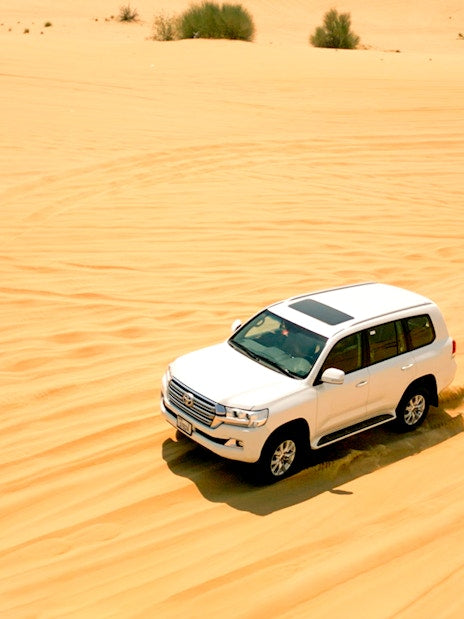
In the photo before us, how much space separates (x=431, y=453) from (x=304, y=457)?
1.35 m

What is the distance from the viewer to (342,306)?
28.9ft

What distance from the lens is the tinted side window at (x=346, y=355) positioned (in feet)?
26.7

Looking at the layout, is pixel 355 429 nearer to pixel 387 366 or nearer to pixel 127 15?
pixel 387 366

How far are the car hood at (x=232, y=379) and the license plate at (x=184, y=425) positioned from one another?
1.01ft

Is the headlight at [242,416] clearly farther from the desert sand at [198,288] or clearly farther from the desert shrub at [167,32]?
the desert shrub at [167,32]

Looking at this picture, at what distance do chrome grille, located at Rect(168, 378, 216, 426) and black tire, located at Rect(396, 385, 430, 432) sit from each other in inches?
82.9

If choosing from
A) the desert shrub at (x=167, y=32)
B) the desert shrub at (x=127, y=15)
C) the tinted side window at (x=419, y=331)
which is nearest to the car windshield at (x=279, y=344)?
the tinted side window at (x=419, y=331)

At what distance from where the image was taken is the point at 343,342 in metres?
8.27

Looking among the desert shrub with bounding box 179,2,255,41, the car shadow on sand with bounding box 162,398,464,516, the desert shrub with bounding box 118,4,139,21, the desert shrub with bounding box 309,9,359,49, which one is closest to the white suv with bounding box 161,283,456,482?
the car shadow on sand with bounding box 162,398,464,516

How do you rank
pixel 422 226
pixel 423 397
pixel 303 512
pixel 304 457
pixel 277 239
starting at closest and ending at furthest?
1. pixel 303 512
2. pixel 304 457
3. pixel 423 397
4. pixel 277 239
5. pixel 422 226

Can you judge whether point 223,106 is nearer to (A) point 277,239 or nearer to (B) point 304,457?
(A) point 277,239

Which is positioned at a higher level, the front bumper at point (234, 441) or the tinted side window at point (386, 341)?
the tinted side window at point (386, 341)

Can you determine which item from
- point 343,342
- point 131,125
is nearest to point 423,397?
point 343,342

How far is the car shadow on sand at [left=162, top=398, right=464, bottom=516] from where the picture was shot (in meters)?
7.58
